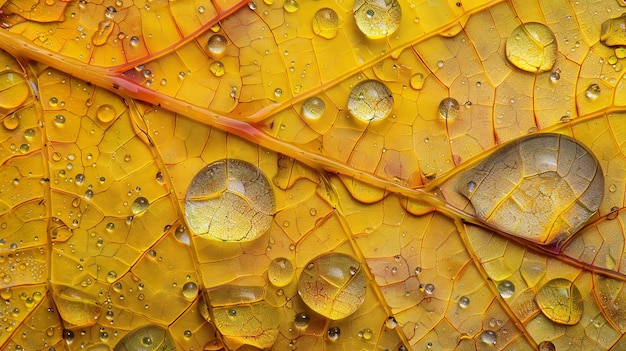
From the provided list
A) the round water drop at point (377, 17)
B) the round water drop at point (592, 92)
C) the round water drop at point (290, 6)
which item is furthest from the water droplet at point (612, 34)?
the round water drop at point (290, 6)

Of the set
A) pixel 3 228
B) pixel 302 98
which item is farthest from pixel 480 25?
pixel 3 228

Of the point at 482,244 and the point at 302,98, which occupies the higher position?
the point at 302,98

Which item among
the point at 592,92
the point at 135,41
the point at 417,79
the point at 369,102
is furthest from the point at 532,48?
the point at 135,41

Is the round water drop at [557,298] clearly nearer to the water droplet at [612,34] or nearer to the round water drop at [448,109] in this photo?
the round water drop at [448,109]

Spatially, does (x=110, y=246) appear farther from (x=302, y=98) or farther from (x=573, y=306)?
(x=573, y=306)

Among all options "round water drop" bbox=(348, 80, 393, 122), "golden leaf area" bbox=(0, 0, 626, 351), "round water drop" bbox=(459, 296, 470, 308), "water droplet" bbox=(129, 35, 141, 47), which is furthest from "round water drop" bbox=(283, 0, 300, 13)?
"round water drop" bbox=(459, 296, 470, 308)

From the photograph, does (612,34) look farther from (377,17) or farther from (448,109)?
(377,17)

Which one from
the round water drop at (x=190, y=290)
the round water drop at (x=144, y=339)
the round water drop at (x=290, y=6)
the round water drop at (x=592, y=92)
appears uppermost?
the round water drop at (x=290, y=6)
